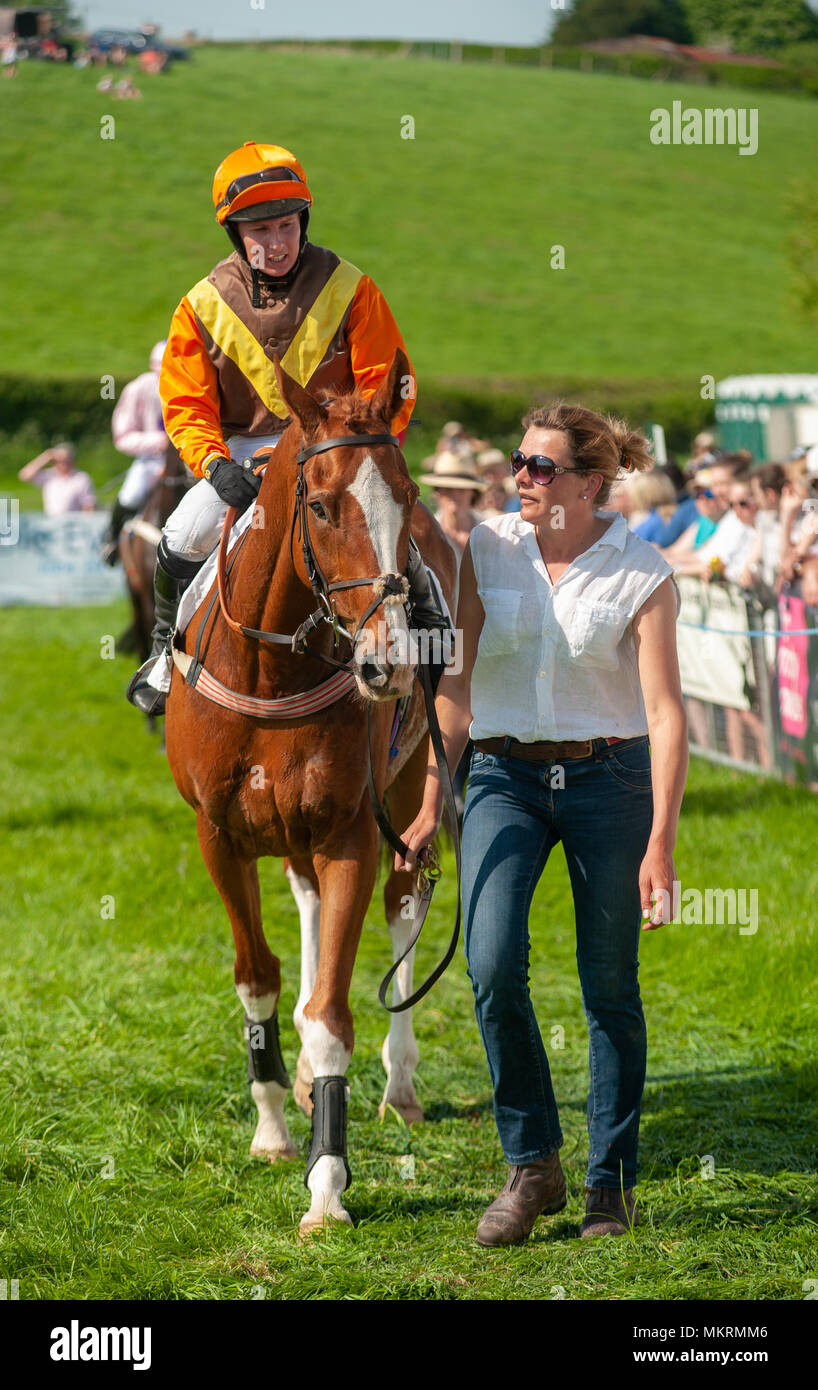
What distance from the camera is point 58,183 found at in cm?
5016

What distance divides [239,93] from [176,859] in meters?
54.7

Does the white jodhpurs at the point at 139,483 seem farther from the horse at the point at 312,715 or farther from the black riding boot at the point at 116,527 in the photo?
the horse at the point at 312,715

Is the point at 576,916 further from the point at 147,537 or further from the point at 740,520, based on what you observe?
the point at 147,537

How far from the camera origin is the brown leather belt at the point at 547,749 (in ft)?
12.9

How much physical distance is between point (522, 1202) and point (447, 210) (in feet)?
172

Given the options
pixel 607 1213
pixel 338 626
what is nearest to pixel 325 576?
pixel 338 626

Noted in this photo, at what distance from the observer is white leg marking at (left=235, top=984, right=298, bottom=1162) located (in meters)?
4.71

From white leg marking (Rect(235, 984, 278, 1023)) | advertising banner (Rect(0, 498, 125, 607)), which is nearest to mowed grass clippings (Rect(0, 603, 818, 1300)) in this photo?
white leg marking (Rect(235, 984, 278, 1023))

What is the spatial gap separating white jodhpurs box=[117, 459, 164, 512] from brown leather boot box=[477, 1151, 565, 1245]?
372 inches

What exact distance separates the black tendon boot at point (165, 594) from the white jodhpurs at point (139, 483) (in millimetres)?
7770

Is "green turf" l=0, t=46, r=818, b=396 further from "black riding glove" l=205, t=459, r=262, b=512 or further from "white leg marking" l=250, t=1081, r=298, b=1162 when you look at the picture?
"white leg marking" l=250, t=1081, r=298, b=1162

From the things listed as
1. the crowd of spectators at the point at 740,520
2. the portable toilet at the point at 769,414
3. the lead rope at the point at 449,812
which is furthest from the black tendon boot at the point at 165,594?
the portable toilet at the point at 769,414

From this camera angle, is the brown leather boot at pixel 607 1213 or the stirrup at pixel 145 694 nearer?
the brown leather boot at pixel 607 1213
